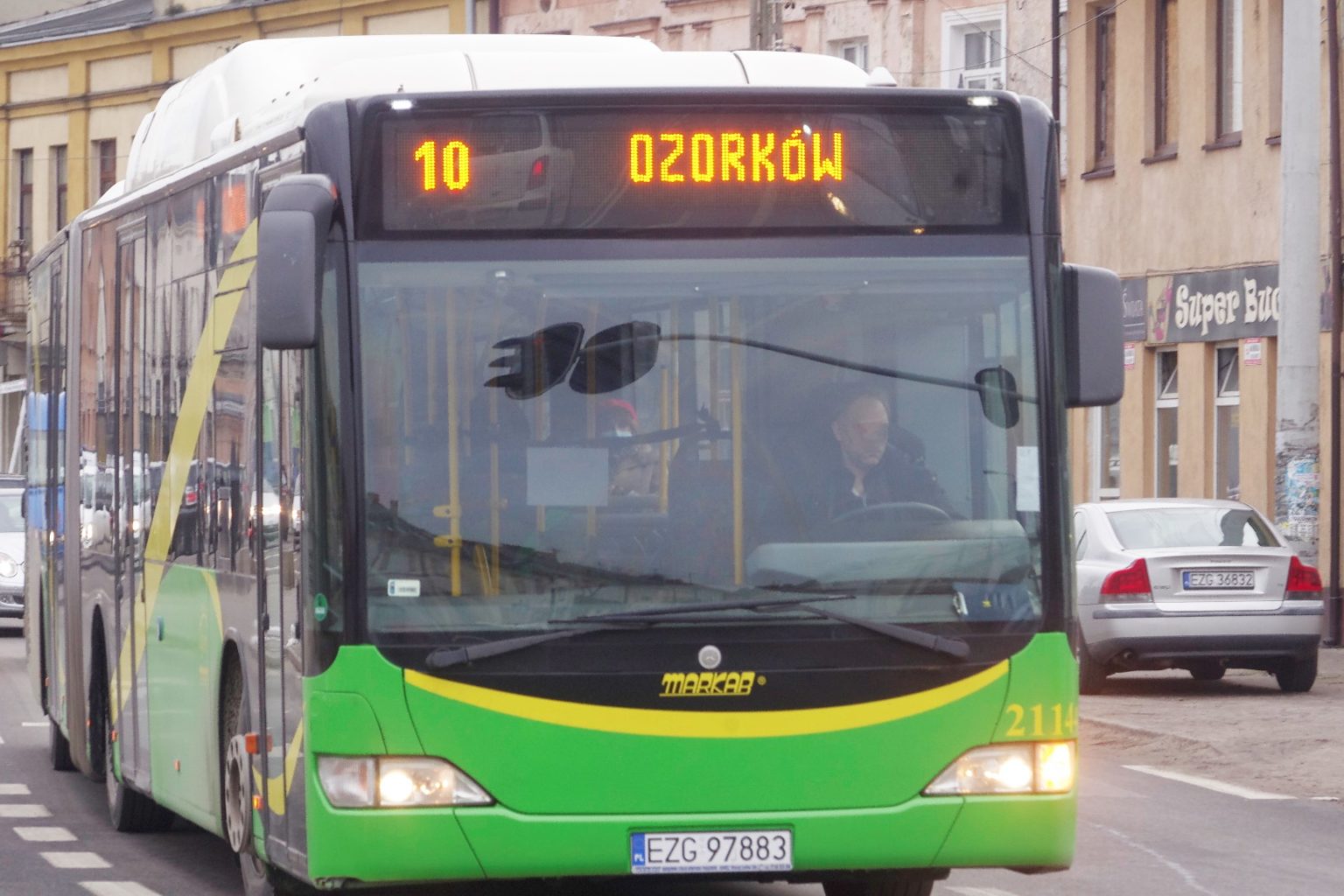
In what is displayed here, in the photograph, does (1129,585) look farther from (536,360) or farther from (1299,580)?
(536,360)

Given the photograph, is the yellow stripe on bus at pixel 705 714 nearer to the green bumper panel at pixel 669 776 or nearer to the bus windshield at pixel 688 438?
the green bumper panel at pixel 669 776

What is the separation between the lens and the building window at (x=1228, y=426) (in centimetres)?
3127

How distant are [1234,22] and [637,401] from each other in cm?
2386

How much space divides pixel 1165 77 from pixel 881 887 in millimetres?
24269

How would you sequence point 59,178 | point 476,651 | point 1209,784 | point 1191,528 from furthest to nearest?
point 59,178, point 1191,528, point 1209,784, point 476,651

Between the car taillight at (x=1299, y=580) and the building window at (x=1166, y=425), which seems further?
the building window at (x=1166, y=425)

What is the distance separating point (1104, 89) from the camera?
34.3 m

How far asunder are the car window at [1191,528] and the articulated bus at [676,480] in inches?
500

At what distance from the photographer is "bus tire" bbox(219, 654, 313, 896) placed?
9.41 metres

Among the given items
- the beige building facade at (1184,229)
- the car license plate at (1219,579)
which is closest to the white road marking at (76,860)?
the car license plate at (1219,579)

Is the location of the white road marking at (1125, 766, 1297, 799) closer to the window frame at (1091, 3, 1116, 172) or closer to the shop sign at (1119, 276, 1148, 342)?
the shop sign at (1119, 276, 1148, 342)

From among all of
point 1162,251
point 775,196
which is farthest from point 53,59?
point 775,196

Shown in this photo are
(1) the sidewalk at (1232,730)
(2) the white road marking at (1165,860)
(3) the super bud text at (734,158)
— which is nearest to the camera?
(3) the super bud text at (734,158)

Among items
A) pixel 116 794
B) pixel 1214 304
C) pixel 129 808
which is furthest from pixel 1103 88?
pixel 129 808
